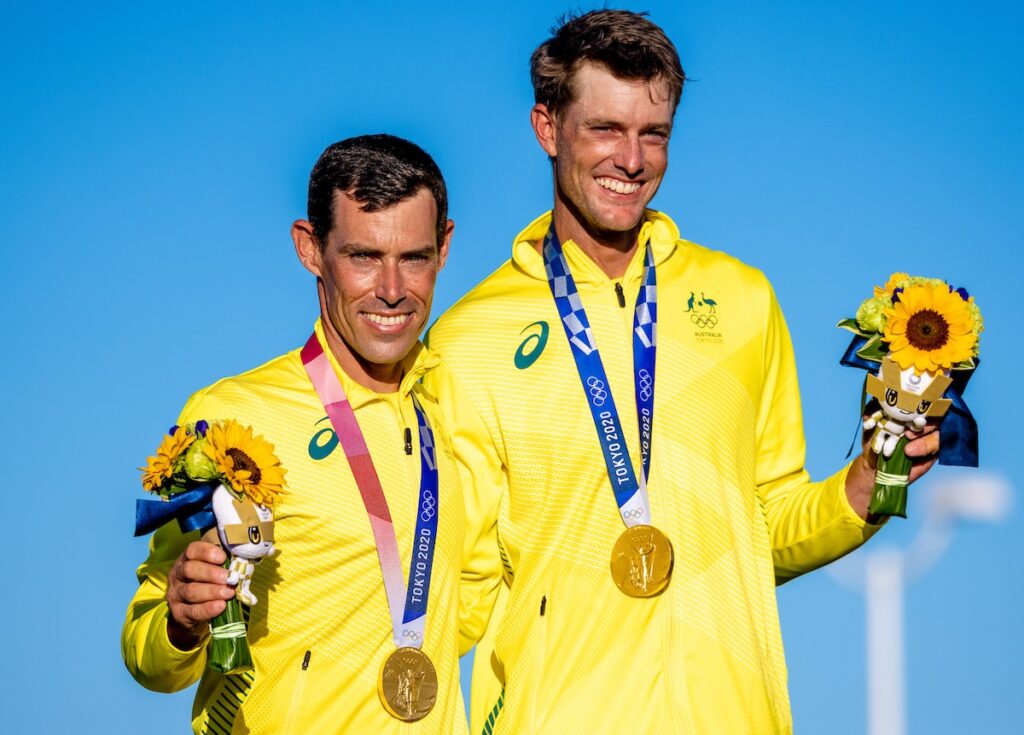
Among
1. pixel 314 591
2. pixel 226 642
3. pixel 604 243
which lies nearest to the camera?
pixel 226 642

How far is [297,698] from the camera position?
22.7ft

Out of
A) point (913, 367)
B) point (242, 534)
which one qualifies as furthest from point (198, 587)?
Result: point (913, 367)

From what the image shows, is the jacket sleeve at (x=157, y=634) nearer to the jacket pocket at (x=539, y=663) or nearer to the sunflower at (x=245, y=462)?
the sunflower at (x=245, y=462)

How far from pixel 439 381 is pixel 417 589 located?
0.88 meters

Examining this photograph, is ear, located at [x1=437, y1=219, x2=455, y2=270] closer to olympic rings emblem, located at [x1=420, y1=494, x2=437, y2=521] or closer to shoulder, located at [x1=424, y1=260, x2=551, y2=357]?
shoulder, located at [x1=424, y1=260, x2=551, y2=357]

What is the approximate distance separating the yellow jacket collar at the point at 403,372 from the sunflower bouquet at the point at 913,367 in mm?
1498

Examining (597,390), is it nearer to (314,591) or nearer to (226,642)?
(314,591)

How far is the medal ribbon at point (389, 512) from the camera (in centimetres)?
705

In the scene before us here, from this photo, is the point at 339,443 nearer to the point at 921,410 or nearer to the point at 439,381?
the point at 439,381

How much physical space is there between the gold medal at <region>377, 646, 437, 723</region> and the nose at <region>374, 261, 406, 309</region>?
3.83 feet

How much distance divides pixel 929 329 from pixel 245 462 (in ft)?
7.52

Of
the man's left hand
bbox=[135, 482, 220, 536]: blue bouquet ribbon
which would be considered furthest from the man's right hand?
the man's left hand

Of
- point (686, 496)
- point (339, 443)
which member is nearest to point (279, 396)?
point (339, 443)

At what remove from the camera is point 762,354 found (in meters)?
7.67
